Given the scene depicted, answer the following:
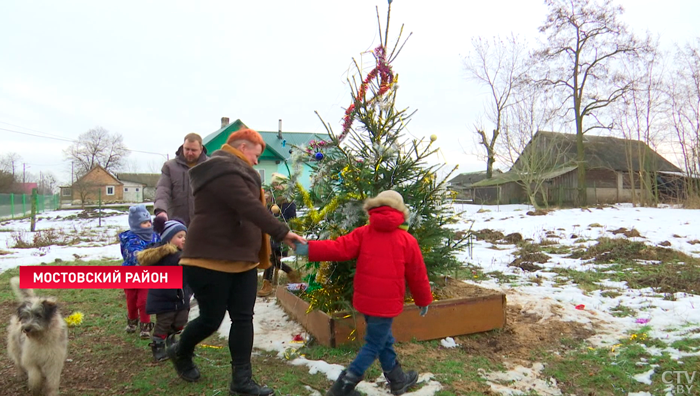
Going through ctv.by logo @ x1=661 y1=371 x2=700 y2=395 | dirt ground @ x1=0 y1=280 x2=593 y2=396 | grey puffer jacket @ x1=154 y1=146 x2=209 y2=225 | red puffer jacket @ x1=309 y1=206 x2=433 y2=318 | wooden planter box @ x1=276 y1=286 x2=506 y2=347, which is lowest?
ctv.by logo @ x1=661 y1=371 x2=700 y2=395

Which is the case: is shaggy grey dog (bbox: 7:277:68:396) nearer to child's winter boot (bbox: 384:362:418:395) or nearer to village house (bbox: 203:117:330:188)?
child's winter boot (bbox: 384:362:418:395)

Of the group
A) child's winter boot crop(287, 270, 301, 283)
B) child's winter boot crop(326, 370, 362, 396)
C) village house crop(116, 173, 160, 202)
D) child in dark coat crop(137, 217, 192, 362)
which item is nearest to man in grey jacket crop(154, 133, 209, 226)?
child in dark coat crop(137, 217, 192, 362)

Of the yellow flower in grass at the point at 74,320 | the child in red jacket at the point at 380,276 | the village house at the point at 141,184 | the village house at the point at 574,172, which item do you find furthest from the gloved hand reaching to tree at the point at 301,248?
the village house at the point at 141,184

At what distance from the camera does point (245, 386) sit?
291 cm

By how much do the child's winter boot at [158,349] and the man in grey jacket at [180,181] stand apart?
4.35ft

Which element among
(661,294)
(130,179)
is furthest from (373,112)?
(130,179)

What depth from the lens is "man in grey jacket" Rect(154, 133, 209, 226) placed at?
14.8 ft

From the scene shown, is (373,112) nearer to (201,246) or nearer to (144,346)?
(201,246)

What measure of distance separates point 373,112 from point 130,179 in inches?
2471

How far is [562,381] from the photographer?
333cm

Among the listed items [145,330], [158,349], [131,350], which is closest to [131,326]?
[145,330]

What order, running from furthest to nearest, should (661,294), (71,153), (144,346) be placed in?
1. (71,153)
2. (661,294)
3. (144,346)

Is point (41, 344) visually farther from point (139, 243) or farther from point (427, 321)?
point (427, 321)

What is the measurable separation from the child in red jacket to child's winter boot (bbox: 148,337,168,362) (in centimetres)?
164
